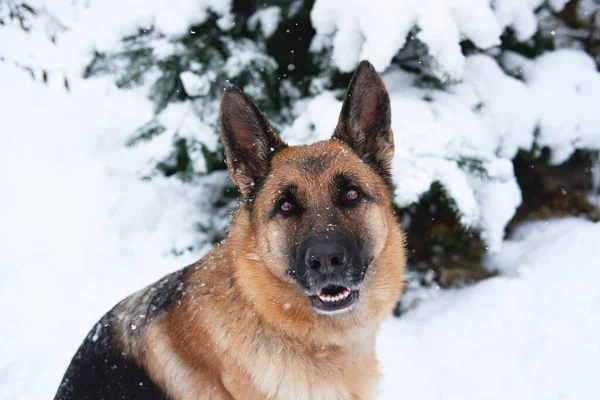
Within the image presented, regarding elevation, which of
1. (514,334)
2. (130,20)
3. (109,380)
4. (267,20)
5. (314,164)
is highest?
(130,20)

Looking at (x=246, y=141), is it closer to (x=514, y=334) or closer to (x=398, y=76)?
(x=398, y=76)

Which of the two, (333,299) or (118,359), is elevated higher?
(333,299)

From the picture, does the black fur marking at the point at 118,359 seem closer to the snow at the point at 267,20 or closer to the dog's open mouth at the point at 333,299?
the dog's open mouth at the point at 333,299

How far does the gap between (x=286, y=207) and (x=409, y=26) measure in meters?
2.02

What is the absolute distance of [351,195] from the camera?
260cm

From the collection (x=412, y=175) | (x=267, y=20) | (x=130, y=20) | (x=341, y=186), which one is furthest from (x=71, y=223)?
(x=341, y=186)

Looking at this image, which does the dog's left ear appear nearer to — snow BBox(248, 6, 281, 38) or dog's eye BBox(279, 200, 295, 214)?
dog's eye BBox(279, 200, 295, 214)

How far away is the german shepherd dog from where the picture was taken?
2.43 meters

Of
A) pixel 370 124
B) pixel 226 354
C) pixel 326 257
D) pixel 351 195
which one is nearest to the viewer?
pixel 326 257

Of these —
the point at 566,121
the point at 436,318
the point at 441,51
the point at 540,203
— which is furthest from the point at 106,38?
the point at 540,203

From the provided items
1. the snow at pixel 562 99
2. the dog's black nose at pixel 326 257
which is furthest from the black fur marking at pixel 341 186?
the snow at pixel 562 99

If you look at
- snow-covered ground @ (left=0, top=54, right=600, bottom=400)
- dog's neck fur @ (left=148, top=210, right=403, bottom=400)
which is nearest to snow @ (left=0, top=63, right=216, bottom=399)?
snow-covered ground @ (left=0, top=54, right=600, bottom=400)

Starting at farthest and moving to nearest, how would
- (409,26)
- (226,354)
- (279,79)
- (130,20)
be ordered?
(279,79) → (130,20) → (409,26) → (226,354)

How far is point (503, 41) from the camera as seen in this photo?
448 cm
